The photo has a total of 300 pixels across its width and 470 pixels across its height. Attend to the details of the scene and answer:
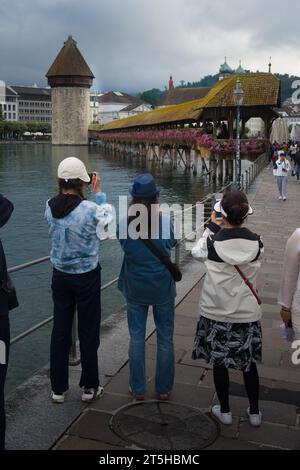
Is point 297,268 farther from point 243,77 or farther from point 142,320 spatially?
point 243,77

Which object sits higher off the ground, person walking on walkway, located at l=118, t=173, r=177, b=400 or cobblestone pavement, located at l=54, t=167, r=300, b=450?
person walking on walkway, located at l=118, t=173, r=177, b=400

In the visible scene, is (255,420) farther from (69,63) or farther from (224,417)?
(69,63)

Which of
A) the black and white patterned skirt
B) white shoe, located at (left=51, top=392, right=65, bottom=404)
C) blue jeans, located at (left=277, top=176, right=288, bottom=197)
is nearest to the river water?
white shoe, located at (left=51, top=392, right=65, bottom=404)

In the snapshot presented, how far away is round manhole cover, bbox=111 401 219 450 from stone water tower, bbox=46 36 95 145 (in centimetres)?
9434

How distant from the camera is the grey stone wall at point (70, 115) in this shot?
95.9 meters

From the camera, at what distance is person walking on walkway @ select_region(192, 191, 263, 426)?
351 cm

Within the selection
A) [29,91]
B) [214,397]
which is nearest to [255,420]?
[214,397]

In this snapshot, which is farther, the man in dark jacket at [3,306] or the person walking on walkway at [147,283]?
the person walking on walkway at [147,283]

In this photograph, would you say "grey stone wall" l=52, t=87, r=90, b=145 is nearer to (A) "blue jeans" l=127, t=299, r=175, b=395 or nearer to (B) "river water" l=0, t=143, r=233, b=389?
(B) "river water" l=0, t=143, r=233, b=389

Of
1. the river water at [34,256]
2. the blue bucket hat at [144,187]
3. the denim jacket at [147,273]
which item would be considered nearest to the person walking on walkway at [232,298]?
the denim jacket at [147,273]

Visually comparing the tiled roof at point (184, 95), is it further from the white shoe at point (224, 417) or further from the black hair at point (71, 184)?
the white shoe at point (224, 417)

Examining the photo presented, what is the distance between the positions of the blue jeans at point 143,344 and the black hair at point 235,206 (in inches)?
32.4
